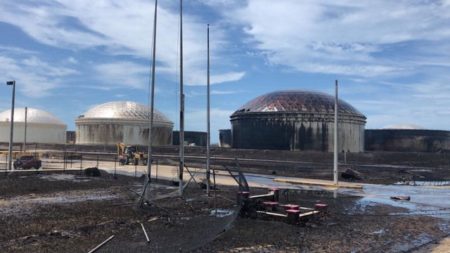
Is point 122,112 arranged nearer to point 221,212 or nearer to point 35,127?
point 35,127

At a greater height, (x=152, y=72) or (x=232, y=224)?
(x=152, y=72)

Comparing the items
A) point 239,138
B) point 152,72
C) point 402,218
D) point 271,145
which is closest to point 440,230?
point 402,218

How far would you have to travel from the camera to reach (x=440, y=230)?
48.2 feet

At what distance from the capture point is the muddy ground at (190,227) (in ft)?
36.4

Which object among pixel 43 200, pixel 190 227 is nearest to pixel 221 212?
pixel 190 227

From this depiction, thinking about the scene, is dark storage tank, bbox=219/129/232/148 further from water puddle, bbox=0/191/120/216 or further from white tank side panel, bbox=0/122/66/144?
water puddle, bbox=0/191/120/216

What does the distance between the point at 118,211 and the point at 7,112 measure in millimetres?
115771

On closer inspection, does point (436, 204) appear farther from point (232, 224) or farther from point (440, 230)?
point (232, 224)

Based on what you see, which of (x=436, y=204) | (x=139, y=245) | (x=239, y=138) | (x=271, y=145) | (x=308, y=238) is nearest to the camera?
(x=139, y=245)

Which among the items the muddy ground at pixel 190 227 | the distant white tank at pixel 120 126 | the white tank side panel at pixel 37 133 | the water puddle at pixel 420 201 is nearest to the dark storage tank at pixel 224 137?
the distant white tank at pixel 120 126

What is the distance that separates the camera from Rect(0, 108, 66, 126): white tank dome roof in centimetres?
11641

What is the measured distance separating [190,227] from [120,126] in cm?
9621

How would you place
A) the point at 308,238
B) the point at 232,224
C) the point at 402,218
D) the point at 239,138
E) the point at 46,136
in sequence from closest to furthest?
1. the point at 308,238
2. the point at 232,224
3. the point at 402,218
4. the point at 239,138
5. the point at 46,136

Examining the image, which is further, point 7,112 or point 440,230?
point 7,112
